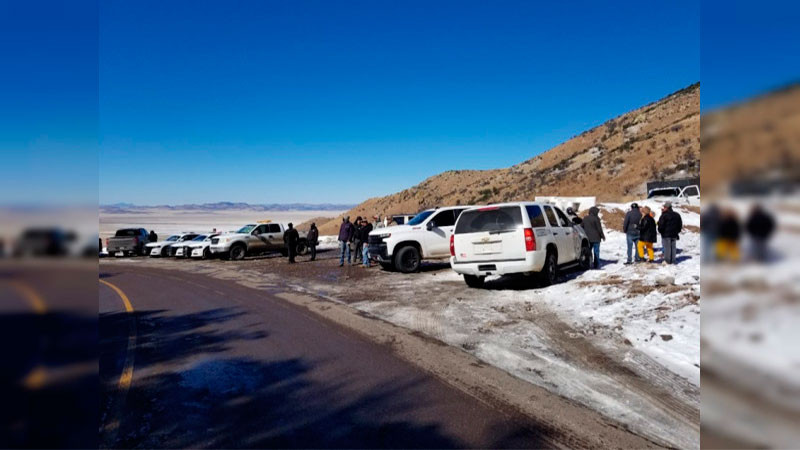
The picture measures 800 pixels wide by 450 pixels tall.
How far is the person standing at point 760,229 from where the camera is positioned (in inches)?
35.9

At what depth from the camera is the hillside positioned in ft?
139

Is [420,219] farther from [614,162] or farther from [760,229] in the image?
[614,162]

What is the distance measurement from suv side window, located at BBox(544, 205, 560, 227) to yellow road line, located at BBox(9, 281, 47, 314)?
12060 mm

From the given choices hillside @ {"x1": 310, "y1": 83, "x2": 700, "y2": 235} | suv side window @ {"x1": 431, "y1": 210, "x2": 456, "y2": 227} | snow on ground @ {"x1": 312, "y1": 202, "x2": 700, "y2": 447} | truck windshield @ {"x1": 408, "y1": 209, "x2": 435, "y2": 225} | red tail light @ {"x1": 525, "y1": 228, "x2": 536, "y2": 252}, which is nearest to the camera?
snow on ground @ {"x1": 312, "y1": 202, "x2": 700, "y2": 447}

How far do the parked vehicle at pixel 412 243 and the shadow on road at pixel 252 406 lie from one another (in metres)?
9.19

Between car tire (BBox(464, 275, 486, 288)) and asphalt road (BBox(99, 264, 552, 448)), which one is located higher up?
car tire (BBox(464, 275, 486, 288))

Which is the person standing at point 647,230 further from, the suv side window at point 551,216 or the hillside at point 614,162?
the hillside at point 614,162

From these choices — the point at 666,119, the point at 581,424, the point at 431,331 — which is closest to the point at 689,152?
the point at 666,119

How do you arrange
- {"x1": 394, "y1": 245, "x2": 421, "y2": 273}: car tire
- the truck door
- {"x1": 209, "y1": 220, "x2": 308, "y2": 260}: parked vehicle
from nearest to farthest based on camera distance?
{"x1": 394, "y1": 245, "x2": 421, "y2": 273}: car tire → the truck door → {"x1": 209, "y1": 220, "x2": 308, "y2": 260}: parked vehicle

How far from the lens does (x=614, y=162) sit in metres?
49.5

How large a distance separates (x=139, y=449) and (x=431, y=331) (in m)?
4.85

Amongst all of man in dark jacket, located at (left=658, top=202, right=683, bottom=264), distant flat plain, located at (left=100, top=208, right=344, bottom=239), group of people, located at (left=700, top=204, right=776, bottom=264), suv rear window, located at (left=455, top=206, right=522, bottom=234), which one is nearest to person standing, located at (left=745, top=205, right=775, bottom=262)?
group of people, located at (left=700, top=204, right=776, bottom=264)

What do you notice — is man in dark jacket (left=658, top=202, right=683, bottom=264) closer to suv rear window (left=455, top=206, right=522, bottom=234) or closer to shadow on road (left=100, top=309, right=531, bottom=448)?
suv rear window (left=455, top=206, right=522, bottom=234)

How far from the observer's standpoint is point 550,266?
11891 mm
